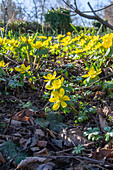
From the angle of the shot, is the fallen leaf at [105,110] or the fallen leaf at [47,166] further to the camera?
the fallen leaf at [105,110]

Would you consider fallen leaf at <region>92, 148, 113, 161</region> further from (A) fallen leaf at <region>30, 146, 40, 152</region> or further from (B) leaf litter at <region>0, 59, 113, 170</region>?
(A) fallen leaf at <region>30, 146, 40, 152</region>

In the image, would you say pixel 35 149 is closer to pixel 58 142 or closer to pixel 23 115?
pixel 58 142

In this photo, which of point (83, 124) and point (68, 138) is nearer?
point (68, 138)

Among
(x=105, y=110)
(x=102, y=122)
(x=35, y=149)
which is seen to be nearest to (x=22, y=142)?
(x=35, y=149)

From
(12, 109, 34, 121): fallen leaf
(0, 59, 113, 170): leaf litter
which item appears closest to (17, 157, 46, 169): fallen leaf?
(0, 59, 113, 170): leaf litter

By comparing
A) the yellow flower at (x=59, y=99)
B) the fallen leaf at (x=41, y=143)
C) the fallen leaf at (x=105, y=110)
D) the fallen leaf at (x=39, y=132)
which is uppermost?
the yellow flower at (x=59, y=99)

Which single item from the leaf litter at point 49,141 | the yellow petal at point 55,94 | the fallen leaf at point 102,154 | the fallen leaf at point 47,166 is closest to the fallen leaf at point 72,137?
the leaf litter at point 49,141

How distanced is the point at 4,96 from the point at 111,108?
1.29 meters

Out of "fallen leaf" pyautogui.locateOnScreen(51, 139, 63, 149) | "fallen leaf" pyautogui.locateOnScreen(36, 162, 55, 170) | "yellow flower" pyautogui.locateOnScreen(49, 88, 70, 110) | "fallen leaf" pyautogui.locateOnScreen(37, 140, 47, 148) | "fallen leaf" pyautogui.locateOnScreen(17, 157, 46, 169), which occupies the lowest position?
"fallen leaf" pyautogui.locateOnScreen(36, 162, 55, 170)

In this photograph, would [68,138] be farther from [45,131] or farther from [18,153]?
[18,153]

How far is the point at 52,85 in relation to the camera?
1.47 m

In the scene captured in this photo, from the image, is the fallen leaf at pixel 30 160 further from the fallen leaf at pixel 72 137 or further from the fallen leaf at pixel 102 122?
the fallen leaf at pixel 102 122

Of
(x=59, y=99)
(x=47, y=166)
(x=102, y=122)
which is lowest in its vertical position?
(x=47, y=166)

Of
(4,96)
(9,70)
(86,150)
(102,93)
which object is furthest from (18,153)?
(9,70)
